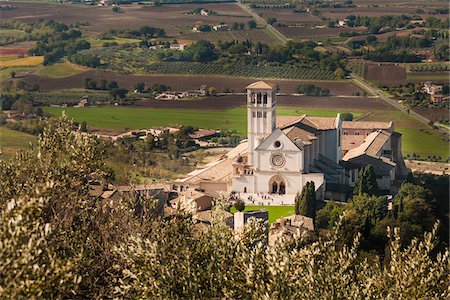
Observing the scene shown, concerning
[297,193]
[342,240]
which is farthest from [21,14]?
[342,240]

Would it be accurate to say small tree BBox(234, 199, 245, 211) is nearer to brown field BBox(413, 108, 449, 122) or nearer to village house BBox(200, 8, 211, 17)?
brown field BBox(413, 108, 449, 122)

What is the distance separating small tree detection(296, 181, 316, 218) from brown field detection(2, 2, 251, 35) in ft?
181

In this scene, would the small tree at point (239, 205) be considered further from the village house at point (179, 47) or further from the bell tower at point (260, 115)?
the village house at point (179, 47)

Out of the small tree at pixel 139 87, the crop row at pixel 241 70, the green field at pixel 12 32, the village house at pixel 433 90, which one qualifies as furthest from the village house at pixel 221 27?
the village house at pixel 433 90

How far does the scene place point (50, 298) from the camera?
12.3 metres

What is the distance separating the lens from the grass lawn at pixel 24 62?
76.1 meters

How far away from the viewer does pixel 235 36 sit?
83.9 meters

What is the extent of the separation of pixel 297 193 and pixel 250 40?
45741 millimetres

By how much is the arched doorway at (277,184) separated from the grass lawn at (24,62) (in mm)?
41237

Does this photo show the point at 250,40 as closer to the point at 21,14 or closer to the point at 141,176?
the point at 21,14

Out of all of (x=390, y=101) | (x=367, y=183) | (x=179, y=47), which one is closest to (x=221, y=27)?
(x=179, y=47)

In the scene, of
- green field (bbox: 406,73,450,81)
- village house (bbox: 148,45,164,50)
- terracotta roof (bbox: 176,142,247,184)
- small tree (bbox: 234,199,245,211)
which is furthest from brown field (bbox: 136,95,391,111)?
small tree (bbox: 234,199,245,211)

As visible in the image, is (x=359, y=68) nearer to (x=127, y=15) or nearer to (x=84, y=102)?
(x=84, y=102)

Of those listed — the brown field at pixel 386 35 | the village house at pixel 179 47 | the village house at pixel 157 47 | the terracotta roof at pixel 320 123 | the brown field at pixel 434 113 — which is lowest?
the brown field at pixel 434 113
